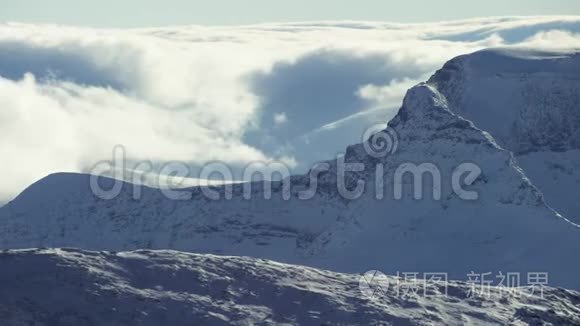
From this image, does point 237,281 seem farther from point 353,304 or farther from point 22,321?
point 22,321

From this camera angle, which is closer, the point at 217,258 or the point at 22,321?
the point at 22,321

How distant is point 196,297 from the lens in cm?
18662

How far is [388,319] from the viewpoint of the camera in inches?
7505

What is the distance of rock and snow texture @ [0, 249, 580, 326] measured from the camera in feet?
592

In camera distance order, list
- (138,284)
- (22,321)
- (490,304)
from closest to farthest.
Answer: (22,321)
(138,284)
(490,304)

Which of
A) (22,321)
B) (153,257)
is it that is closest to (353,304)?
(153,257)

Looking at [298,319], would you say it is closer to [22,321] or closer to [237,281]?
[237,281]

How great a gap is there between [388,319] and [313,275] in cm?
1194

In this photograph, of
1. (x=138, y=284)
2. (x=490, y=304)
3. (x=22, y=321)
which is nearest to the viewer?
(x=22, y=321)

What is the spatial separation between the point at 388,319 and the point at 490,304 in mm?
13194

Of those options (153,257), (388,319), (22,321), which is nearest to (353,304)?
(388,319)

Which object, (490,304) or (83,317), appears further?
(490,304)

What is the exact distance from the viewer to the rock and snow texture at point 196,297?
592ft

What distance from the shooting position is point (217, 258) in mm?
196125
